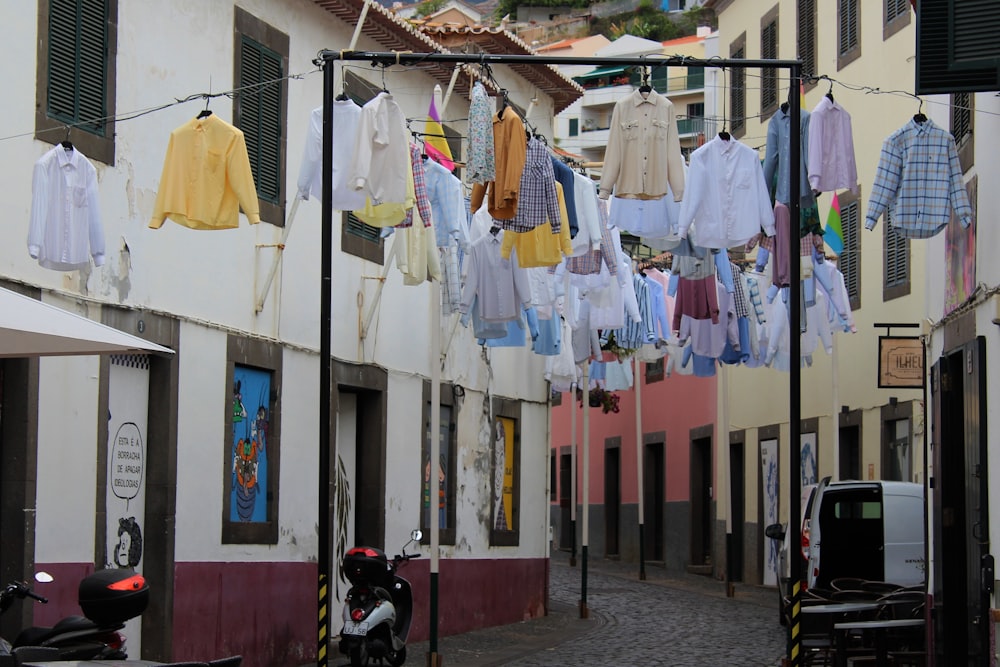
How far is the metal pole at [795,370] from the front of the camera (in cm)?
1192

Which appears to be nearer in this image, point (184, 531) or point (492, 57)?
point (492, 57)

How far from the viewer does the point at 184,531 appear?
15094 mm

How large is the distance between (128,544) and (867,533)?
28.9 ft

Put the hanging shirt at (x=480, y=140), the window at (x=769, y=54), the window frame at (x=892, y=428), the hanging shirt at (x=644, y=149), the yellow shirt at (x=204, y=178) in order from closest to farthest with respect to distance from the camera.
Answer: the yellow shirt at (x=204, y=178) < the hanging shirt at (x=480, y=140) < the hanging shirt at (x=644, y=149) < the window frame at (x=892, y=428) < the window at (x=769, y=54)

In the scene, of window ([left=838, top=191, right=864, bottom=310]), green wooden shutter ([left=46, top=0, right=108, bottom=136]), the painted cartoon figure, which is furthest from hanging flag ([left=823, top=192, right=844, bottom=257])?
green wooden shutter ([left=46, top=0, right=108, bottom=136])

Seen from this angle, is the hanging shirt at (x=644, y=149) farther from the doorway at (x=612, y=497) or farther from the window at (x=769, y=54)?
the doorway at (x=612, y=497)

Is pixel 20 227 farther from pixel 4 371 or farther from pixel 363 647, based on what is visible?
pixel 363 647

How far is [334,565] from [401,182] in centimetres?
640

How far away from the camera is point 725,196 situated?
584 inches

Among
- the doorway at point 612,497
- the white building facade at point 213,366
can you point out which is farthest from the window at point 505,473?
the doorway at point 612,497

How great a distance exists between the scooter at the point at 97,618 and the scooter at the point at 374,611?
23.5ft

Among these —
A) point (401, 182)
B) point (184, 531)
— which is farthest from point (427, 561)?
point (401, 182)

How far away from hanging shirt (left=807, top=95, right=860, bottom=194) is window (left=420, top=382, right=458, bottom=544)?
845cm

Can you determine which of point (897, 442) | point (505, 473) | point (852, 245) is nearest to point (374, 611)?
point (505, 473)
